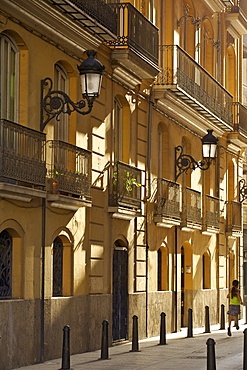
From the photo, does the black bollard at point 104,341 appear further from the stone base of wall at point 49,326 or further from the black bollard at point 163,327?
the black bollard at point 163,327

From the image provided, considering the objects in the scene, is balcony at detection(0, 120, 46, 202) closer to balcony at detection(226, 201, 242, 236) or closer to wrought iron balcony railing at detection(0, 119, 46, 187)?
wrought iron balcony railing at detection(0, 119, 46, 187)

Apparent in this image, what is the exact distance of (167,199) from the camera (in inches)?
1038

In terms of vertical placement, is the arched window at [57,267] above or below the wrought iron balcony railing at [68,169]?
below

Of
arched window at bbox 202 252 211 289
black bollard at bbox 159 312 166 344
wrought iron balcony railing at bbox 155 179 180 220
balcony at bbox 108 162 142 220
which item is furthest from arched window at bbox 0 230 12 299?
arched window at bbox 202 252 211 289

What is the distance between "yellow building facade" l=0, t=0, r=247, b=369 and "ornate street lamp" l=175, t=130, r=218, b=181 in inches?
3.9

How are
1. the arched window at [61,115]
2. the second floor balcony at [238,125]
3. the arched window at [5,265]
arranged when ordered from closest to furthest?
the arched window at [5,265], the arched window at [61,115], the second floor balcony at [238,125]

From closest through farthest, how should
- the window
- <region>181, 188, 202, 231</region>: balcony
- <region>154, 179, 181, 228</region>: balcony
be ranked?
the window, <region>154, 179, 181, 228</region>: balcony, <region>181, 188, 202, 231</region>: balcony

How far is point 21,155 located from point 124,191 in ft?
20.3

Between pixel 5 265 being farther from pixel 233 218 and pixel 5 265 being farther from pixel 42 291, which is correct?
pixel 233 218

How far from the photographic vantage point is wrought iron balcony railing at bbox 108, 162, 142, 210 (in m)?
22.0

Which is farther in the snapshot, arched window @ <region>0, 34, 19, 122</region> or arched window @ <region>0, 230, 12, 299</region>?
arched window @ <region>0, 34, 19, 122</region>

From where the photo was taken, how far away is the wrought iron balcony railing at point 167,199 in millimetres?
25875

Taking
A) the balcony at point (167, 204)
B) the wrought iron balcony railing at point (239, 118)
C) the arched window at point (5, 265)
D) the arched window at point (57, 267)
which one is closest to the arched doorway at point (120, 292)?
the balcony at point (167, 204)

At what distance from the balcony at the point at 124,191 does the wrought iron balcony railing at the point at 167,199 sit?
7.95ft
